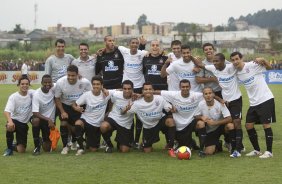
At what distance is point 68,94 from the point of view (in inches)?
371

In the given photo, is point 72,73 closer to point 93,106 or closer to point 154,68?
point 93,106

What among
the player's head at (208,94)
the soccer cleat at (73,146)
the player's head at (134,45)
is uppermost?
the player's head at (134,45)

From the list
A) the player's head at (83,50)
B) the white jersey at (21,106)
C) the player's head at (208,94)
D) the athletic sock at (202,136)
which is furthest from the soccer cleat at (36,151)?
the player's head at (208,94)

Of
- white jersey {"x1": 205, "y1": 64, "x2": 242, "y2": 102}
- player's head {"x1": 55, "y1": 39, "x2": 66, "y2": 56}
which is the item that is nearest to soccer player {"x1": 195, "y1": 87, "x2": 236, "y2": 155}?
white jersey {"x1": 205, "y1": 64, "x2": 242, "y2": 102}

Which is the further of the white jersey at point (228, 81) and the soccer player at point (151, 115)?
the soccer player at point (151, 115)

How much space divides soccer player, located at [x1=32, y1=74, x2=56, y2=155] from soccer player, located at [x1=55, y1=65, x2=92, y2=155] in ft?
0.45

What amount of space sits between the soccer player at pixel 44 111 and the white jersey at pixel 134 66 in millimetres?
1545

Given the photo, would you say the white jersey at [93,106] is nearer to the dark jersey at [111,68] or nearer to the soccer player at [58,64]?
the dark jersey at [111,68]

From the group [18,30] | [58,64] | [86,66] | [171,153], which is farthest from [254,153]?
[18,30]

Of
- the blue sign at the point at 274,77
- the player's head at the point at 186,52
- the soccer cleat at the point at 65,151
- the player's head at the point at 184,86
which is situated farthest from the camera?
the blue sign at the point at 274,77

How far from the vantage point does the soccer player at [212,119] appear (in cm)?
867

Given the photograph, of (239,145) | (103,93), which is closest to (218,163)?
(239,145)

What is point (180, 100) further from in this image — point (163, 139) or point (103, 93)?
point (163, 139)

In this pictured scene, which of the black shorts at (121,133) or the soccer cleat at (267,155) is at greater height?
the black shorts at (121,133)
